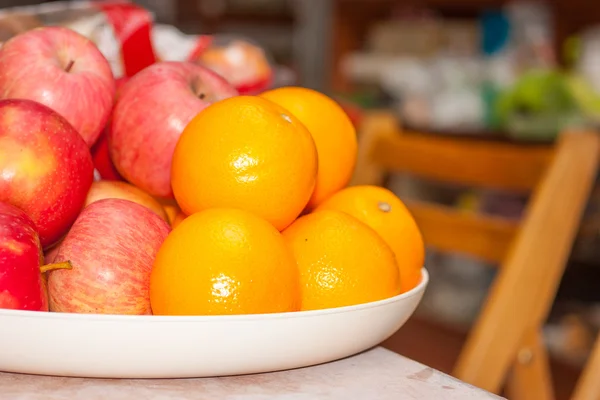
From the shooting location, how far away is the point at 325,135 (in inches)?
22.5

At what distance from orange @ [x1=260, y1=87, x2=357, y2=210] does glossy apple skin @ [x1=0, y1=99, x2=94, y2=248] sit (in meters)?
0.15

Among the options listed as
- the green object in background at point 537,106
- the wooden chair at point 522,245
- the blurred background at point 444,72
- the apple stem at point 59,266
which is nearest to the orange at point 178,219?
the apple stem at point 59,266

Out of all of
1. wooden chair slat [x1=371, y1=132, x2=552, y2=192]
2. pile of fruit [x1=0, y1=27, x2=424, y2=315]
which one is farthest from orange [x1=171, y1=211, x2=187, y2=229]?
wooden chair slat [x1=371, y1=132, x2=552, y2=192]

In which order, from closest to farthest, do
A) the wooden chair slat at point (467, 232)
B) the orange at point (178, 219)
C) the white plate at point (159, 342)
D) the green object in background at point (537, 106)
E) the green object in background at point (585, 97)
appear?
the white plate at point (159, 342), the orange at point (178, 219), the wooden chair slat at point (467, 232), the green object in background at point (537, 106), the green object in background at point (585, 97)

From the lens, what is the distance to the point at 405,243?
0.54 meters

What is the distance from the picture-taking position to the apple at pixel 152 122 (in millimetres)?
555

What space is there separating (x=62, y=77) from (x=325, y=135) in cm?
17

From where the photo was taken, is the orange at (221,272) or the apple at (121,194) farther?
the apple at (121,194)

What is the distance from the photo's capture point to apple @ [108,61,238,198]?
56cm

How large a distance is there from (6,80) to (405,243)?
0.90 ft

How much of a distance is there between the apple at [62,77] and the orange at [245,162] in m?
0.08

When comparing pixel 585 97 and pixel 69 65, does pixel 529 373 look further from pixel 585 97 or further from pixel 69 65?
pixel 585 97

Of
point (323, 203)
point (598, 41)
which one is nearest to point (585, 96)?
point (598, 41)

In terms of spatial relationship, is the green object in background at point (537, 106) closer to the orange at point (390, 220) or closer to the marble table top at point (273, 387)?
the orange at point (390, 220)
